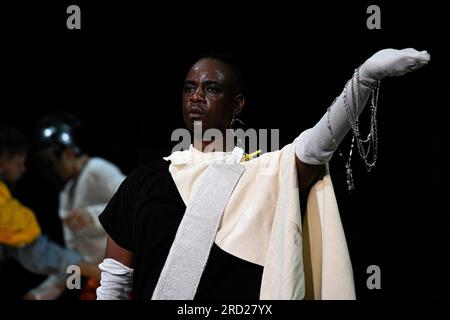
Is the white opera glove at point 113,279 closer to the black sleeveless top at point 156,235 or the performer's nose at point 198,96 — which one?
the black sleeveless top at point 156,235

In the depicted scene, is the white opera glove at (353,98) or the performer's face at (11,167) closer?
the white opera glove at (353,98)

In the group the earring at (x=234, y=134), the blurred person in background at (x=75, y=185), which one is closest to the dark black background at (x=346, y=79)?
the earring at (x=234, y=134)

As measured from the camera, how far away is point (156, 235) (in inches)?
67.2

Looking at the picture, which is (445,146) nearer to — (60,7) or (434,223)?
(434,223)

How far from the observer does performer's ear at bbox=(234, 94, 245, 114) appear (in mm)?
1857

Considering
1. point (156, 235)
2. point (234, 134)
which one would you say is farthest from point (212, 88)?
point (156, 235)

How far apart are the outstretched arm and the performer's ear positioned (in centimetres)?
31

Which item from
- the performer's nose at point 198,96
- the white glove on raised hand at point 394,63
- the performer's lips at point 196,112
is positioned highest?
the white glove on raised hand at point 394,63

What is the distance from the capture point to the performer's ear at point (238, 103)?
1.86 metres

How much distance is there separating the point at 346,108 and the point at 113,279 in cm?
73

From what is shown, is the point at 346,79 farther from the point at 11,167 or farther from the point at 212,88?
the point at 11,167

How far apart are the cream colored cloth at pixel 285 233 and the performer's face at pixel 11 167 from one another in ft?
6.71

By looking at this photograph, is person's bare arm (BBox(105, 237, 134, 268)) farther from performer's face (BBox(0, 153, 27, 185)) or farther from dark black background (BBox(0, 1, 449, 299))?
performer's face (BBox(0, 153, 27, 185))

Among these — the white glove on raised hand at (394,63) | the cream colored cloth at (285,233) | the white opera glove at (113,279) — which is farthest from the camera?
the white opera glove at (113,279)
